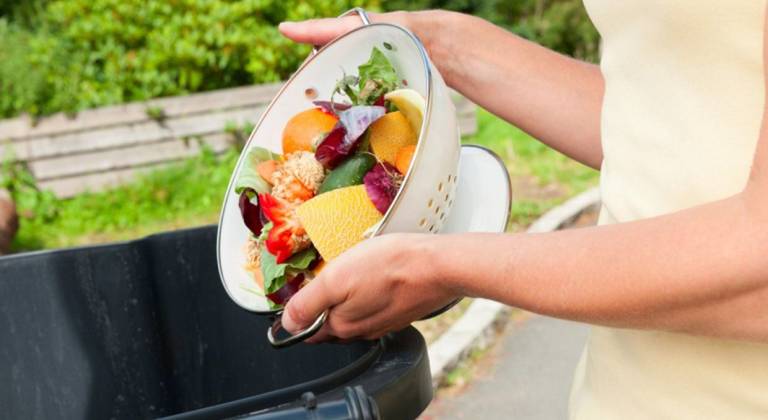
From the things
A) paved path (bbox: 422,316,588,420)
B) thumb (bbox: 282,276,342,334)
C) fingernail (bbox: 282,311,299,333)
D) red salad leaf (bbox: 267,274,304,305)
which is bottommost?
paved path (bbox: 422,316,588,420)

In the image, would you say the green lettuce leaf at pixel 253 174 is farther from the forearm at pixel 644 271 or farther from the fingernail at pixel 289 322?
the forearm at pixel 644 271

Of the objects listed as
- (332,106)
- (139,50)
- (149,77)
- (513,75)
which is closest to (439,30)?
(513,75)

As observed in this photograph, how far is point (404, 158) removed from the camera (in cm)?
140

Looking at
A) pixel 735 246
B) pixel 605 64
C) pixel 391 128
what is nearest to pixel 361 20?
pixel 391 128

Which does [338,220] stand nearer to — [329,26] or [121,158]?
[329,26]

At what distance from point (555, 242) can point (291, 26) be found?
780 millimetres

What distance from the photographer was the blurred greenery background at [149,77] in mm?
5598

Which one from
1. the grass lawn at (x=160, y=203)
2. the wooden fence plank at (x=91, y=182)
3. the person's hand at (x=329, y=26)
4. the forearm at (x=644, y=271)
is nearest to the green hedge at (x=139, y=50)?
the wooden fence plank at (x=91, y=182)

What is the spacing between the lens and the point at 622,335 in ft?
4.15

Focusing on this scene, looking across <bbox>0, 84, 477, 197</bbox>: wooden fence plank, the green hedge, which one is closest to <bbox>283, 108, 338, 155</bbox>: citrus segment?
<bbox>0, 84, 477, 197</bbox>: wooden fence plank

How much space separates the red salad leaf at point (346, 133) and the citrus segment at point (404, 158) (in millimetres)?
59

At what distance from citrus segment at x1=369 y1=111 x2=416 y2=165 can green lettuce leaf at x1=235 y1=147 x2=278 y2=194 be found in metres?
0.18

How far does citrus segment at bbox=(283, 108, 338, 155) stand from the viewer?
150 centimetres

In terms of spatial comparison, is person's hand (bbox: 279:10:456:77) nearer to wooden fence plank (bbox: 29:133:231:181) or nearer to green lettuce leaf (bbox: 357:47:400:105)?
green lettuce leaf (bbox: 357:47:400:105)
